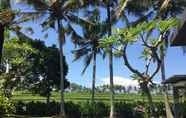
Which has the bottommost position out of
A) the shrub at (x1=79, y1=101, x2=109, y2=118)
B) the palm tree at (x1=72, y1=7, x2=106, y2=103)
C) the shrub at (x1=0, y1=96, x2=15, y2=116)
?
the shrub at (x1=0, y1=96, x2=15, y2=116)

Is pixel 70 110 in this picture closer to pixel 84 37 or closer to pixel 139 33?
pixel 84 37

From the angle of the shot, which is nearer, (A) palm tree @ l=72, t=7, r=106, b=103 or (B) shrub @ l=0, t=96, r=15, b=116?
(B) shrub @ l=0, t=96, r=15, b=116

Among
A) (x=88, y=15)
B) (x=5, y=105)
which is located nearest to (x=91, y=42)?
(x=88, y=15)

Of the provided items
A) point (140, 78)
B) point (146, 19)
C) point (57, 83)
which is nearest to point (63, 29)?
point (146, 19)

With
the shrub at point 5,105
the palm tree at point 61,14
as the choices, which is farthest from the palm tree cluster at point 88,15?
the shrub at point 5,105

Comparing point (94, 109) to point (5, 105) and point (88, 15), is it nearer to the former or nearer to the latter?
point (88, 15)

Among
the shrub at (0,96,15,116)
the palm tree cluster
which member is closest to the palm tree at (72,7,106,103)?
the palm tree cluster

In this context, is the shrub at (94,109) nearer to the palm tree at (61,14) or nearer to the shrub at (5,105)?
the palm tree at (61,14)

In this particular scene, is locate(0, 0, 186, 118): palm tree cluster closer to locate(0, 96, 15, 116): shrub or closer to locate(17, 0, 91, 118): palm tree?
locate(17, 0, 91, 118): palm tree

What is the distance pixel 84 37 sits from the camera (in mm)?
56406

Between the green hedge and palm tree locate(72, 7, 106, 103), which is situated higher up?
palm tree locate(72, 7, 106, 103)

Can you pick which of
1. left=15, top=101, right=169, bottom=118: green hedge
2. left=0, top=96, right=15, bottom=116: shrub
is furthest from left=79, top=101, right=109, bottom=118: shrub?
left=0, top=96, right=15, bottom=116: shrub

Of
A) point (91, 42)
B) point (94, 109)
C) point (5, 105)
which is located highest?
point (91, 42)

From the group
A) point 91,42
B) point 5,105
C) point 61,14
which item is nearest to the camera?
point 5,105
